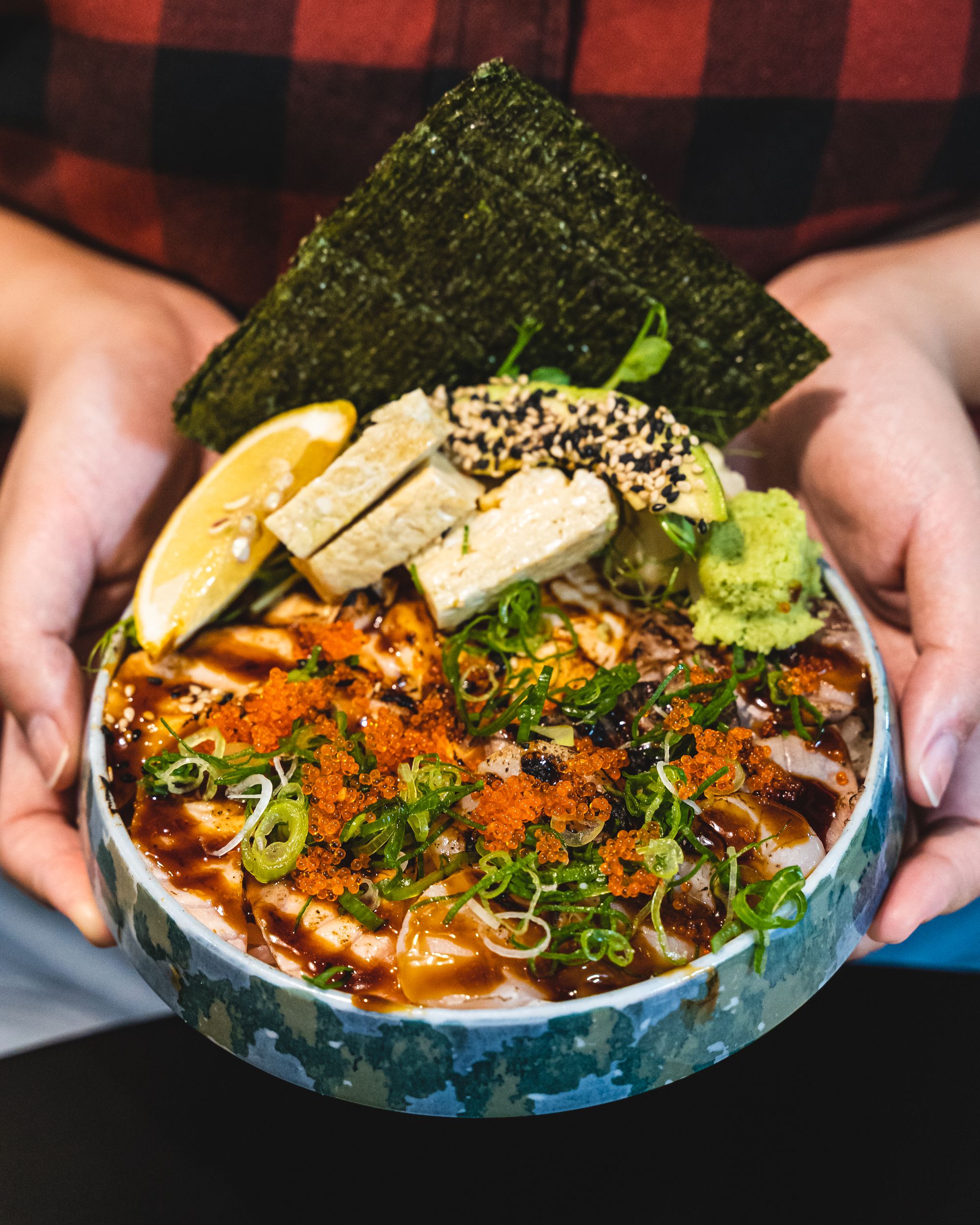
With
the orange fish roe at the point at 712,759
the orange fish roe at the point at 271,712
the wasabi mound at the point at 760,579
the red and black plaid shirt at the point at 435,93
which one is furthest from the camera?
the red and black plaid shirt at the point at 435,93

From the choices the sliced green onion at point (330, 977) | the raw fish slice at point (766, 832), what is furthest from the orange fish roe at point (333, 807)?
the raw fish slice at point (766, 832)

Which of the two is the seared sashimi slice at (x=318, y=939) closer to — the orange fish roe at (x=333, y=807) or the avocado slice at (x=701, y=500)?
the orange fish roe at (x=333, y=807)

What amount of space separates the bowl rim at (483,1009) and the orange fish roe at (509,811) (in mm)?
223

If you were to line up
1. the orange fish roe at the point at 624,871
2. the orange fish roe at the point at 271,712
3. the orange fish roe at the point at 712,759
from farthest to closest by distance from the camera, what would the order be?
the orange fish roe at the point at 271,712 → the orange fish roe at the point at 712,759 → the orange fish roe at the point at 624,871

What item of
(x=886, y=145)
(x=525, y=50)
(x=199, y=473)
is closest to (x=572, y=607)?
(x=199, y=473)

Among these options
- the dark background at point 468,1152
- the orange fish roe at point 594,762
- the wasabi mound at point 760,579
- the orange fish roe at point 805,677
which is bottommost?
the dark background at point 468,1152

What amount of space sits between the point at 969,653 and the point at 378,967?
1128 millimetres

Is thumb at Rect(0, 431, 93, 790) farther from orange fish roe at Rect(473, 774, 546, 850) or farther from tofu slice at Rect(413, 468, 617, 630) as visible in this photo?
orange fish roe at Rect(473, 774, 546, 850)

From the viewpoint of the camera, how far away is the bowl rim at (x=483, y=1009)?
1.04 metres

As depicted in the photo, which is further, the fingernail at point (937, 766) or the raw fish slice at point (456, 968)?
A: the fingernail at point (937, 766)

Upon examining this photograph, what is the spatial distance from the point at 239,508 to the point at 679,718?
0.89 metres

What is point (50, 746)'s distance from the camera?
1.65 meters

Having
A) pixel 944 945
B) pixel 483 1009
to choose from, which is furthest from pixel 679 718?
pixel 944 945

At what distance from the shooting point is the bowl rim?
1038mm
